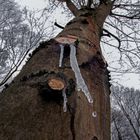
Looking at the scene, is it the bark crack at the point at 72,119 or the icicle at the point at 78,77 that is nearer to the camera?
the bark crack at the point at 72,119

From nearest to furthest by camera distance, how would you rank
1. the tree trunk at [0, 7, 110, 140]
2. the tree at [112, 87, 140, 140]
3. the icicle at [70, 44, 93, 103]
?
1. the tree trunk at [0, 7, 110, 140]
2. the icicle at [70, 44, 93, 103]
3. the tree at [112, 87, 140, 140]

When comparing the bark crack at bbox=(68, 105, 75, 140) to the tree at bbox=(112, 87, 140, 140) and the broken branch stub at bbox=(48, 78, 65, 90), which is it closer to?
the broken branch stub at bbox=(48, 78, 65, 90)

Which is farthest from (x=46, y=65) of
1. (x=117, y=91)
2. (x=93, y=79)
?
(x=117, y=91)

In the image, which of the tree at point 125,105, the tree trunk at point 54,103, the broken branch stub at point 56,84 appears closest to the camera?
the tree trunk at point 54,103

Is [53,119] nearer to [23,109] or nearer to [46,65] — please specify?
[23,109]

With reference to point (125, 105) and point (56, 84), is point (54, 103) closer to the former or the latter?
point (56, 84)

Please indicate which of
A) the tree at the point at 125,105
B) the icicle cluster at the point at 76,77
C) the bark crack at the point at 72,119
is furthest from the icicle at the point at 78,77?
the tree at the point at 125,105

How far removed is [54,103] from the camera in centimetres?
93

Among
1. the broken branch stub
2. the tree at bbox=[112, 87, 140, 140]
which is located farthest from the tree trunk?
the tree at bbox=[112, 87, 140, 140]

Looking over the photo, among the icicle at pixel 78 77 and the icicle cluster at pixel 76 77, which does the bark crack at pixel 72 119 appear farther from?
the icicle at pixel 78 77

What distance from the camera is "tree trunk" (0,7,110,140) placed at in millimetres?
824

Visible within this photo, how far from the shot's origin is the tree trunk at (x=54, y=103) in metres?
0.82

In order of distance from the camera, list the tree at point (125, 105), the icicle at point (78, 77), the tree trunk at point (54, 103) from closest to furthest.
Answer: the tree trunk at point (54, 103) < the icicle at point (78, 77) < the tree at point (125, 105)

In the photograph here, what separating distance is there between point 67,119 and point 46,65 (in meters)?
0.35
